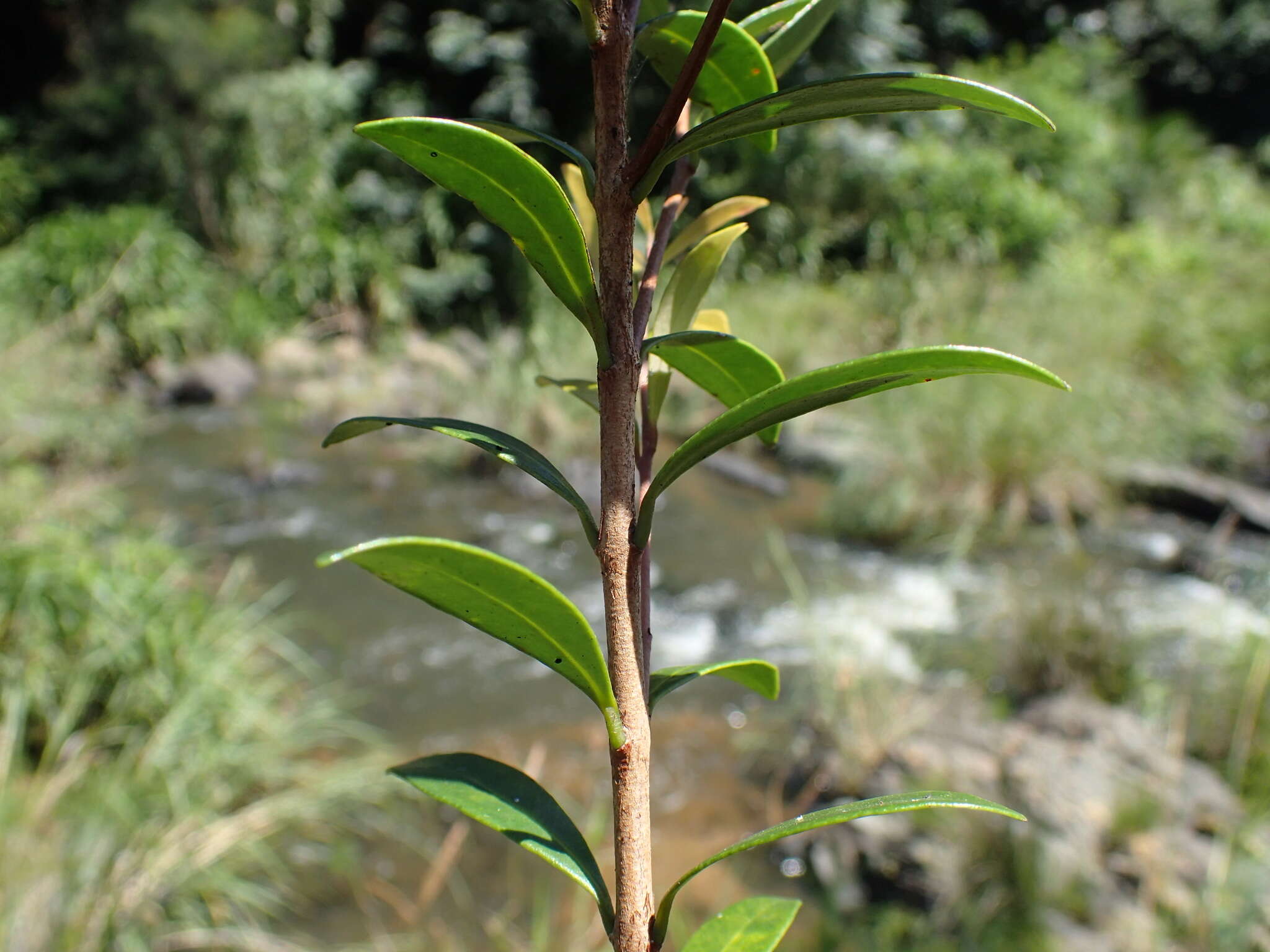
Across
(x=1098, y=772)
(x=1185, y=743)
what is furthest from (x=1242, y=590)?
(x=1098, y=772)

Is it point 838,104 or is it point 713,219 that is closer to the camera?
point 838,104

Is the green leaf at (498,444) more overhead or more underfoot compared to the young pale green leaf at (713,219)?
more underfoot

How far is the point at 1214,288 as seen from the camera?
5941 millimetres

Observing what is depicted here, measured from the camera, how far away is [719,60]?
1.02 ft

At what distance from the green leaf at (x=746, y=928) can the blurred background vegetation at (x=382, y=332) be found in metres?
1.72

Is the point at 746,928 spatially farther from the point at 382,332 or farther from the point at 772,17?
the point at 382,332

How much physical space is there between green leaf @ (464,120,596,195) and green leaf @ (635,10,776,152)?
48 millimetres

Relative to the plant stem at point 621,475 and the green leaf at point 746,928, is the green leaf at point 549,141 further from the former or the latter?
A: the green leaf at point 746,928

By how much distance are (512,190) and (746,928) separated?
0.70 feet

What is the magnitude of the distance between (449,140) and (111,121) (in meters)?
8.47

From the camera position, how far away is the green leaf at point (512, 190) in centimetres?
21

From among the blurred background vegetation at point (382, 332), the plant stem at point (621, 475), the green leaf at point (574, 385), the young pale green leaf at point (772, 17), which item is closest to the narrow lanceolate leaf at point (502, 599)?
the plant stem at point (621, 475)

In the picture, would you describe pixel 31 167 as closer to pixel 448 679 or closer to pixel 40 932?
pixel 448 679

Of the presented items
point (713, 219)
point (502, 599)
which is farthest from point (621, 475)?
point (713, 219)
